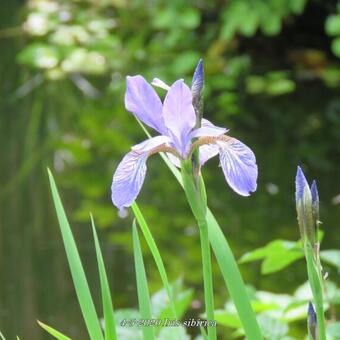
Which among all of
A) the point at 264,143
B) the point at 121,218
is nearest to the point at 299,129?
the point at 264,143

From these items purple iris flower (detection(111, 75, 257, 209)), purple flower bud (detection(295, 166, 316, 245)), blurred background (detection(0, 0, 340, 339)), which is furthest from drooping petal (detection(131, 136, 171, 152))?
blurred background (detection(0, 0, 340, 339))

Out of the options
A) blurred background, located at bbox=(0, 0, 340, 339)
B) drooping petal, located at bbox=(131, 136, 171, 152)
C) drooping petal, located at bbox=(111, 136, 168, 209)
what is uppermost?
drooping petal, located at bbox=(131, 136, 171, 152)

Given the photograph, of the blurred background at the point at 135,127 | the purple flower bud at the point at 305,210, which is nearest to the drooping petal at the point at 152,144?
the purple flower bud at the point at 305,210

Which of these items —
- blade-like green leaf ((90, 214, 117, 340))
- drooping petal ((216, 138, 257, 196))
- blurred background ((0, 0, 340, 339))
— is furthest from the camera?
blurred background ((0, 0, 340, 339))

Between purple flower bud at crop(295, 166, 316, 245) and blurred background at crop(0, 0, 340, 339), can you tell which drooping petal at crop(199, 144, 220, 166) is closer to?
purple flower bud at crop(295, 166, 316, 245)

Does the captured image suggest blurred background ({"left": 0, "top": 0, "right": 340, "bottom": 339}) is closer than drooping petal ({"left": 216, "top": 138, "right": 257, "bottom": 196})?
No

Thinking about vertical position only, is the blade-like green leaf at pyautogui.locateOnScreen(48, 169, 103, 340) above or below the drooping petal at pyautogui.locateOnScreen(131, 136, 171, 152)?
→ below

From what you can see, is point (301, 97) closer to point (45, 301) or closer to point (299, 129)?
point (299, 129)
